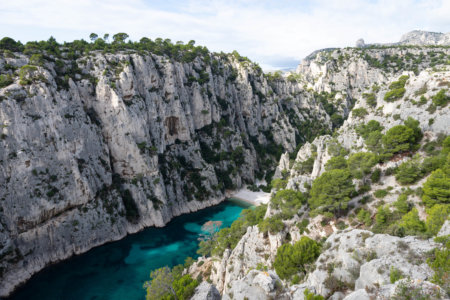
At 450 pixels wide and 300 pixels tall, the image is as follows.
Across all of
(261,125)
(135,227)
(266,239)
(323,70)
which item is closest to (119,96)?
(135,227)

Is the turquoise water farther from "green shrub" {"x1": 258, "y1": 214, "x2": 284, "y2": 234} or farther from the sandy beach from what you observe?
"green shrub" {"x1": 258, "y1": 214, "x2": 284, "y2": 234}

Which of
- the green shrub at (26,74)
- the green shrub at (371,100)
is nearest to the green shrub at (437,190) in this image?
the green shrub at (371,100)

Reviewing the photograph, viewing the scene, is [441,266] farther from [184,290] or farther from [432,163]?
[432,163]

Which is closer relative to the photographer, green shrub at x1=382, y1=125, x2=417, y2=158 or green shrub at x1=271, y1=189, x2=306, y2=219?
green shrub at x1=271, y1=189, x2=306, y2=219

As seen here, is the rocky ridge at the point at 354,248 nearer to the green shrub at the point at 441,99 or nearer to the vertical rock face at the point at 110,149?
the green shrub at the point at 441,99

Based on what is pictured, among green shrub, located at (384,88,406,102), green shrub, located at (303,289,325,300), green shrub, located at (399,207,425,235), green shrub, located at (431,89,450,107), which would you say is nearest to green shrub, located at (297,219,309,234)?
green shrub, located at (399,207,425,235)
